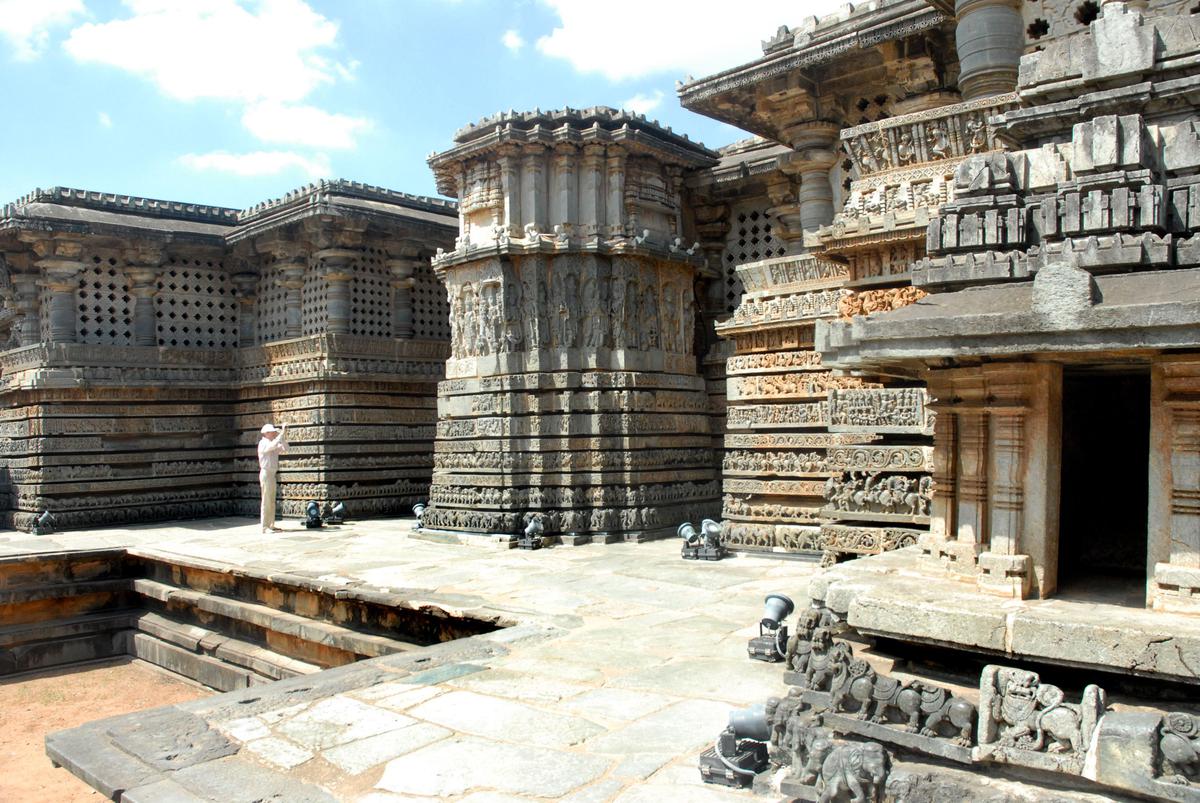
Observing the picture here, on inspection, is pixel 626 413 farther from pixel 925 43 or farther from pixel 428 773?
pixel 428 773

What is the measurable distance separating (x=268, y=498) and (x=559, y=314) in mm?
6191

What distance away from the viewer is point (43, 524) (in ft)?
53.5

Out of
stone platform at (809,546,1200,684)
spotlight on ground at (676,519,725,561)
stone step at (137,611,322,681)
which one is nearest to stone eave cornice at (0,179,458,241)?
stone step at (137,611,322,681)

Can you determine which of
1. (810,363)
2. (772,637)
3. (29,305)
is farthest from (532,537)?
(29,305)

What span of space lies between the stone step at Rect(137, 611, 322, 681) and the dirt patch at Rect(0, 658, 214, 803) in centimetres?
51

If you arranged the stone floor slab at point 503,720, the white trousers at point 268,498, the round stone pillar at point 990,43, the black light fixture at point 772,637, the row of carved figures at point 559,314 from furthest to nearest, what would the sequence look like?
the white trousers at point 268,498, the row of carved figures at point 559,314, the round stone pillar at point 990,43, the black light fixture at point 772,637, the stone floor slab at point 503,720

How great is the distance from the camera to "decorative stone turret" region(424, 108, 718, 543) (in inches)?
532

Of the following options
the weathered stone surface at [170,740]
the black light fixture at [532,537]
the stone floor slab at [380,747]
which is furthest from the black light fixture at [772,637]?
the black light fixture at [532,537]

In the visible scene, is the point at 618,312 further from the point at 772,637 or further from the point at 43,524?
the point at 43,524

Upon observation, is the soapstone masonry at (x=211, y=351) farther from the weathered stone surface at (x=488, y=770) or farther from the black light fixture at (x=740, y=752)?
the black light fixture at (x=740, y=752)

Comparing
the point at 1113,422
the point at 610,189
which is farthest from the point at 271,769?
the point at 610,189

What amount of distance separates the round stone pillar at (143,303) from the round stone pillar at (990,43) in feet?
51.7

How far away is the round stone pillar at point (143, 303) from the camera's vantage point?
1829 centimetres

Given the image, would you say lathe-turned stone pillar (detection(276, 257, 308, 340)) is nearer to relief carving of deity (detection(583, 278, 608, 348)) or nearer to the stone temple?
the stone temple
